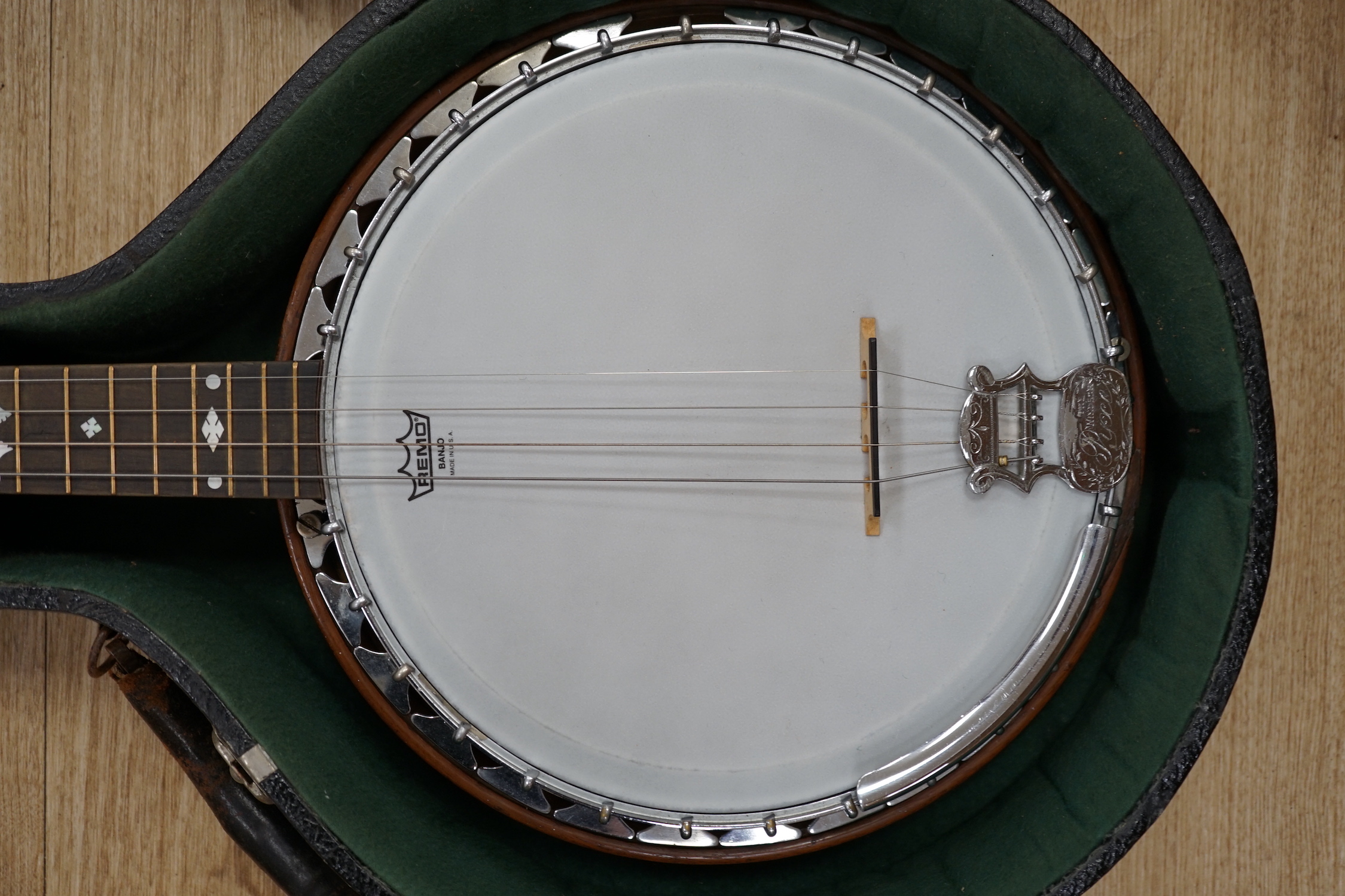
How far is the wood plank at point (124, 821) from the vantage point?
849 millimetres

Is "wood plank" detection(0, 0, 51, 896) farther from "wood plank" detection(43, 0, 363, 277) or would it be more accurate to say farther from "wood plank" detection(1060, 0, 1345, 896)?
"wood plank" detection(1060, 0, 1345, 896)

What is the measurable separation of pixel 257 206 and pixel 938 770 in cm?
76

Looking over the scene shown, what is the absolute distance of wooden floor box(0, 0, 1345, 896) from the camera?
806 mm

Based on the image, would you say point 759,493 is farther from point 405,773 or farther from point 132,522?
point 132,522

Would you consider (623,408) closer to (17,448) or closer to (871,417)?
(871,417)

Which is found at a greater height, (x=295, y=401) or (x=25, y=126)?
(x=25, y=126)

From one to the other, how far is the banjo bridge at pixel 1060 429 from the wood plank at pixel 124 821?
0.83 metres

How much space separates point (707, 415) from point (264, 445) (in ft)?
1.24

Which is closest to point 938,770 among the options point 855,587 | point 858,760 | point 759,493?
point 858,760

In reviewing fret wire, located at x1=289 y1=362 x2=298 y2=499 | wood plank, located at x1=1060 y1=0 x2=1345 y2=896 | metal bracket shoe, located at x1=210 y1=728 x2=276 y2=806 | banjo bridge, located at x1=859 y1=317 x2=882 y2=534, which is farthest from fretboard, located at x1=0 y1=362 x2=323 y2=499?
wood plank, located at x1=1060 y1=0 x2=1345 y2=896

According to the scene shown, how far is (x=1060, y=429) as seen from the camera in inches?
26.9

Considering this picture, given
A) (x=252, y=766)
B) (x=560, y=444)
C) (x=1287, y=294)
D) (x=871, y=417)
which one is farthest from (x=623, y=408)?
(x=1287, y=294)

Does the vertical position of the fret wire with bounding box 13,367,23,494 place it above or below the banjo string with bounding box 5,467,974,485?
above

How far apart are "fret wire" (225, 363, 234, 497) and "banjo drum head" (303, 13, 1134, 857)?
9 centimetres
